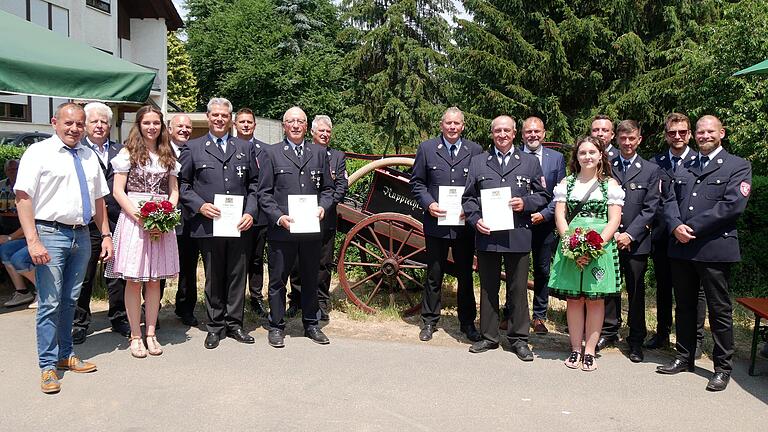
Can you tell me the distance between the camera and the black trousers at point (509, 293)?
5.28 m

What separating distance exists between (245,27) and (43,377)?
116 feet

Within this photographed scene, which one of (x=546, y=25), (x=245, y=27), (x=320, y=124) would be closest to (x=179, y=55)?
(x=245, y=27)

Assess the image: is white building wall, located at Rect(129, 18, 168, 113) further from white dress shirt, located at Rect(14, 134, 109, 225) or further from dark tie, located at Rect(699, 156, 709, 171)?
dark tie, located at Rect(699, 156, 709, 171)

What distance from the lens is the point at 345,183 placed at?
598 centimetres

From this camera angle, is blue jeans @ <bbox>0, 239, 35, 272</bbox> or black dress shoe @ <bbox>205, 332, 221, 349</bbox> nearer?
black dress shoe @ <bbox>205, 332, 221, 349</bbox>

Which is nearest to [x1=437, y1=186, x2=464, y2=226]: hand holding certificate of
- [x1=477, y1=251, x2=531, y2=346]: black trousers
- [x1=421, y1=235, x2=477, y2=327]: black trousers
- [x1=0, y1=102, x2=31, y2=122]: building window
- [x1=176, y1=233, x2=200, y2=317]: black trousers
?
[x1=421, y1=235, x2=477, y2=327]: black trousers

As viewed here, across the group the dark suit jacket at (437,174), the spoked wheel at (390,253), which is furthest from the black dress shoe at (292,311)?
the dark suit jacket at (437,174)

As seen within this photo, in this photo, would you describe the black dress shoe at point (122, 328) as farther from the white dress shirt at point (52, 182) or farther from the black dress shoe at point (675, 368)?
the black dress shoe at point (675, 368)

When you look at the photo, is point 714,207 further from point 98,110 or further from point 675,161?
point 98,110

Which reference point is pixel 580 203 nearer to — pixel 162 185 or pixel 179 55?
pixel 162 185

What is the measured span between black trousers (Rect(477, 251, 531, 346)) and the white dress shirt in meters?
3.09

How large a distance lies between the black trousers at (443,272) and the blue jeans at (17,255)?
3.95 m

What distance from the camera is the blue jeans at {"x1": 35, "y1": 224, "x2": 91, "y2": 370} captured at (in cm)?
429

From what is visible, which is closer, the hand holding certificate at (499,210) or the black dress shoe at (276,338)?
the hand holding certificate at (499,210)
